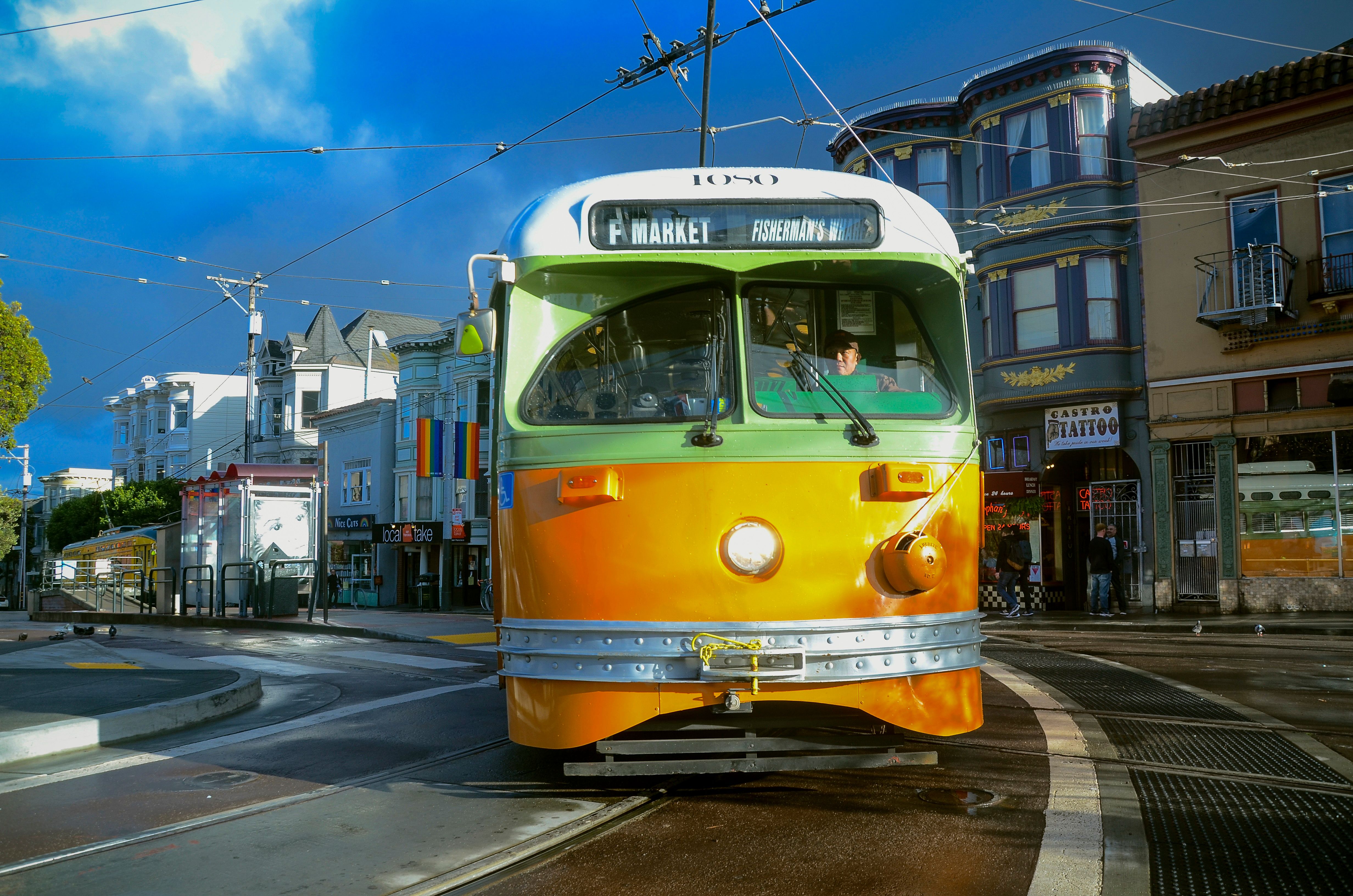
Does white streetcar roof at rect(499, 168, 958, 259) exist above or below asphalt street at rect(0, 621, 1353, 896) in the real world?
above

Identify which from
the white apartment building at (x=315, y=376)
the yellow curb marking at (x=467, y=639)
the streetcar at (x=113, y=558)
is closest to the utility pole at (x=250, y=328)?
the streetcar at (x=113, y=558)

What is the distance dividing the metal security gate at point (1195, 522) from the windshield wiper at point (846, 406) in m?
18.3

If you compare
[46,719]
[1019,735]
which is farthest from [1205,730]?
[46,719]

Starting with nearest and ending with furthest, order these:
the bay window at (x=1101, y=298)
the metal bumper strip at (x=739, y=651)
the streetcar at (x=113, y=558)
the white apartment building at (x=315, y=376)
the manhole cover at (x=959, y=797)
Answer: the metal bumper strip at (x=739, y=651) → the manhole cover at (x=959, y=797) → the bay window at (x=1101, y=298) → the streetcar at (x=113, y=558) → the white apartment building at (x=315, y=376)

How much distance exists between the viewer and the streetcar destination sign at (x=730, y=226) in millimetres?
5277

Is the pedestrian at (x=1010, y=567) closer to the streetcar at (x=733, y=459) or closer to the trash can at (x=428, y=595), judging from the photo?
the streetcar at (x=733, y=459)

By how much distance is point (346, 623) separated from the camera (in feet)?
63.0

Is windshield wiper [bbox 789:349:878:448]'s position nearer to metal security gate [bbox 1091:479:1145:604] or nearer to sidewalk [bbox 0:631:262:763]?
sidewalk [bbox 0:631:262:763]

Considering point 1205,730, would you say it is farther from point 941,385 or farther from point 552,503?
point 552,503

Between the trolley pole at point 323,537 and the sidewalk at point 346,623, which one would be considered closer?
the sidewalk at point 346,623

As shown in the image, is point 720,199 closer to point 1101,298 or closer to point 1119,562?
point 1119,562

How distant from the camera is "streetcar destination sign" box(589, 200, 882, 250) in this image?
17.3 feet

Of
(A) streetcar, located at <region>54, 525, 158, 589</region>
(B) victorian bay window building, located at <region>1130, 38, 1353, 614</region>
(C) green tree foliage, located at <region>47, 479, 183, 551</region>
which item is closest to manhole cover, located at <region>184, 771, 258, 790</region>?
(B) victorian bay window building, located at <region>1130, 38, 1353, 614</region>

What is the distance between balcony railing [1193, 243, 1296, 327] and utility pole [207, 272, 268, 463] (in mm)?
28145
